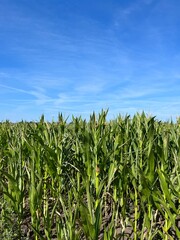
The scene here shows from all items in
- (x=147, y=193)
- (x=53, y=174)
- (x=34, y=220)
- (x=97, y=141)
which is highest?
(x=97, y=141)

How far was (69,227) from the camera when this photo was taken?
1940 mm

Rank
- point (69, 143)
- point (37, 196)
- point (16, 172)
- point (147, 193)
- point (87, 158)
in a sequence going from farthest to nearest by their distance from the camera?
1. point (69, 143)
2. point (87, 158)
3. point (16, 172)
4. point (37, 196)
5. point (147, 193)

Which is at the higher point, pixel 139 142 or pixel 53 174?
pixel 139 142

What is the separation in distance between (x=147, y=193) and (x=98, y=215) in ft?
2.49

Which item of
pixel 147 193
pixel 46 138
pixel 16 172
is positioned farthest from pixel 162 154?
pixel 46 138

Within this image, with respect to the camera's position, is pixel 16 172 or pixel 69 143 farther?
pixel 69 143

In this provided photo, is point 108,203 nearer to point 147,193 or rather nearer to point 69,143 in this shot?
point 69,143

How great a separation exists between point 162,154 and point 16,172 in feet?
4.43

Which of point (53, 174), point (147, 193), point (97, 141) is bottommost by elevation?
point (147, 193)

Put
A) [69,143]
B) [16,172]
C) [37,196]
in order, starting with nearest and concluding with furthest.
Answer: [37,196] < [16,172] < [69,143]

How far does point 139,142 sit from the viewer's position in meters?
3.55

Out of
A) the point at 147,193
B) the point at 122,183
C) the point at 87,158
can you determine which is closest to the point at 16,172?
the point at 87,158

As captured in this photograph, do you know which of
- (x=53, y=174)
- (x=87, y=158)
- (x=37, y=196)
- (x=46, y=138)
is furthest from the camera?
(x=46, y=138)

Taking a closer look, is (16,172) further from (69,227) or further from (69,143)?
(69,227)
